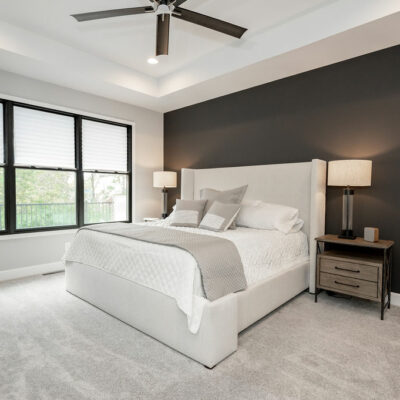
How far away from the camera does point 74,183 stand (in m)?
4.15

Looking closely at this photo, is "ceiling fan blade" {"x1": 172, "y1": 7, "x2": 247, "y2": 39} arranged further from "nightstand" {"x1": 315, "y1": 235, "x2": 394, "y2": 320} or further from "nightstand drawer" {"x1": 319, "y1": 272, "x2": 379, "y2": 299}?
"nightstand drawer" {"x1": 319, "y1": 272, "x2": 379, "y2": 299}

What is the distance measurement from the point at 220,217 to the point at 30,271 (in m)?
2.63

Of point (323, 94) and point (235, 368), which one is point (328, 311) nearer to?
point (235, 368)

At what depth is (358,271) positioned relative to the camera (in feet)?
8.37

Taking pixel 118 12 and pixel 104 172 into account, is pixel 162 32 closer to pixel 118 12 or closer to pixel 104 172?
pixel 118 12

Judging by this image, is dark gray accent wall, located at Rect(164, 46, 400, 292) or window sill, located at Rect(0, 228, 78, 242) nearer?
dark gray accent wall, located at Rect(164, 46, 400, 292)

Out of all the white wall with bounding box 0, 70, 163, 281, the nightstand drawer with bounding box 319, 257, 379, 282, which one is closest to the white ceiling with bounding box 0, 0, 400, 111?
the white wall with bounding box 0, 70, 163, 281

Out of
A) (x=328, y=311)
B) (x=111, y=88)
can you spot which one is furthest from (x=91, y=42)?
(x=328, y=311)

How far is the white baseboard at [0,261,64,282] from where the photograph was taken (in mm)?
3462

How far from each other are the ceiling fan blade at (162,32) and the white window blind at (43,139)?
2114mm

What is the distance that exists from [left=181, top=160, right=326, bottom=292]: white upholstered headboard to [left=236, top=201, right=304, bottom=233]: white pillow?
0.17 meters

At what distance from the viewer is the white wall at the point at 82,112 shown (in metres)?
3.50

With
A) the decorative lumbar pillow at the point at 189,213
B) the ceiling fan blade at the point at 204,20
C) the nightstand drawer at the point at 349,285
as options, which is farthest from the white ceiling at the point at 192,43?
the nightstand drawer at the point at 349,285

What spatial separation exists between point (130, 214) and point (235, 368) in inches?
137
